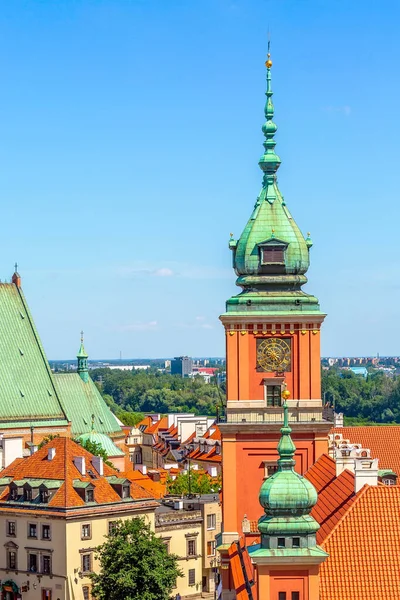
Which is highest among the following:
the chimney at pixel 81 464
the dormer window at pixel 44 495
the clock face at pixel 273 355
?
the clock face at pixel 273 355

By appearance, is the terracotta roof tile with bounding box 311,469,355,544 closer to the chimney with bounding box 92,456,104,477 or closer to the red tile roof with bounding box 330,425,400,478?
the red tile roof with bounding box 330,425,400,478

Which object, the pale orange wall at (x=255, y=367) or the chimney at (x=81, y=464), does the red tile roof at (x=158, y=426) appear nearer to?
the chimney at (x=81, y=464)

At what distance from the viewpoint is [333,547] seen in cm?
3566

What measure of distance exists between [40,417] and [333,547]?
2669 inches

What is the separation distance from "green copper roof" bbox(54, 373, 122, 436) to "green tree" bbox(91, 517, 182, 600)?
147ft

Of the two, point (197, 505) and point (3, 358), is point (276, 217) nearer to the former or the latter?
point (197, 505)

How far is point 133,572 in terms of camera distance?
62500mm

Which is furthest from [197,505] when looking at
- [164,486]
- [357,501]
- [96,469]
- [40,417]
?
[357,501]

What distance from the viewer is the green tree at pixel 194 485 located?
9319 cm

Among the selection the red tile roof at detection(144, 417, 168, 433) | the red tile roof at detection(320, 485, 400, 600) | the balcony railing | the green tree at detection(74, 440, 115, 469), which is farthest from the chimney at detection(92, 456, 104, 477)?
the red tile roof at detection(144, 417, 168, 433)

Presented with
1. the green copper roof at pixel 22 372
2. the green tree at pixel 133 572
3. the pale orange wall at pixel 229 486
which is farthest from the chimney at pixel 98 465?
the pale orange wall at pixel 229 486

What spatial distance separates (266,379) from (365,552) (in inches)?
711

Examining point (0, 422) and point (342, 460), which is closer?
point (342, 460)

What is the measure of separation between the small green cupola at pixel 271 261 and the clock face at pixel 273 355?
4.13 ft
